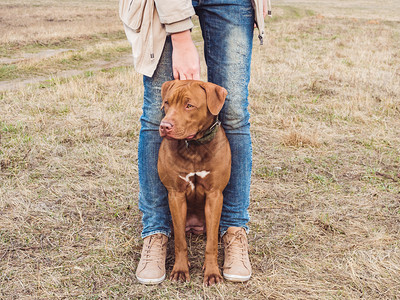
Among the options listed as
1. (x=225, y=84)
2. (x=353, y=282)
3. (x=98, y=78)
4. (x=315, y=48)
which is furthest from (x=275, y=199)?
(x=315, y=48)

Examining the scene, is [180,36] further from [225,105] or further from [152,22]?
[225,105]

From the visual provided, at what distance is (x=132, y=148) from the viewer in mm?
5098

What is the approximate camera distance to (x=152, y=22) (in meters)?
2.46

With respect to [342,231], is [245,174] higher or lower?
higher

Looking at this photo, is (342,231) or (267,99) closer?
(342,231)

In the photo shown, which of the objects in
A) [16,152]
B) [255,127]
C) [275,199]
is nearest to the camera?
[275,199]

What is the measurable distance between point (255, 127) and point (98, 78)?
4421mm

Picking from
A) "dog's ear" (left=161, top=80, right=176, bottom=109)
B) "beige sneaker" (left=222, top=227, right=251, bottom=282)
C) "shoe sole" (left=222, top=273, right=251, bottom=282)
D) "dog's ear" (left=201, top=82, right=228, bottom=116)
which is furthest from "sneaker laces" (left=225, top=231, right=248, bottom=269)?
"dog's ear" (left=161, top=80, right=176, bottom=109)

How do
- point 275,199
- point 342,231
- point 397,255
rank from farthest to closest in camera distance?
point 275,199 < point 342,231 < point 397,255

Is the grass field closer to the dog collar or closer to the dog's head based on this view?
the dog collar

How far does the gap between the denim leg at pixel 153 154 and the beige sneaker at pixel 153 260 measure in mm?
68

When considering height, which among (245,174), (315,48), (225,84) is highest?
(225,84)

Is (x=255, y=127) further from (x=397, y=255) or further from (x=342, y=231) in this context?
(x=397, y=255)

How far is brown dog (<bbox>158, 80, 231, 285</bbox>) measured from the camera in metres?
2.39
